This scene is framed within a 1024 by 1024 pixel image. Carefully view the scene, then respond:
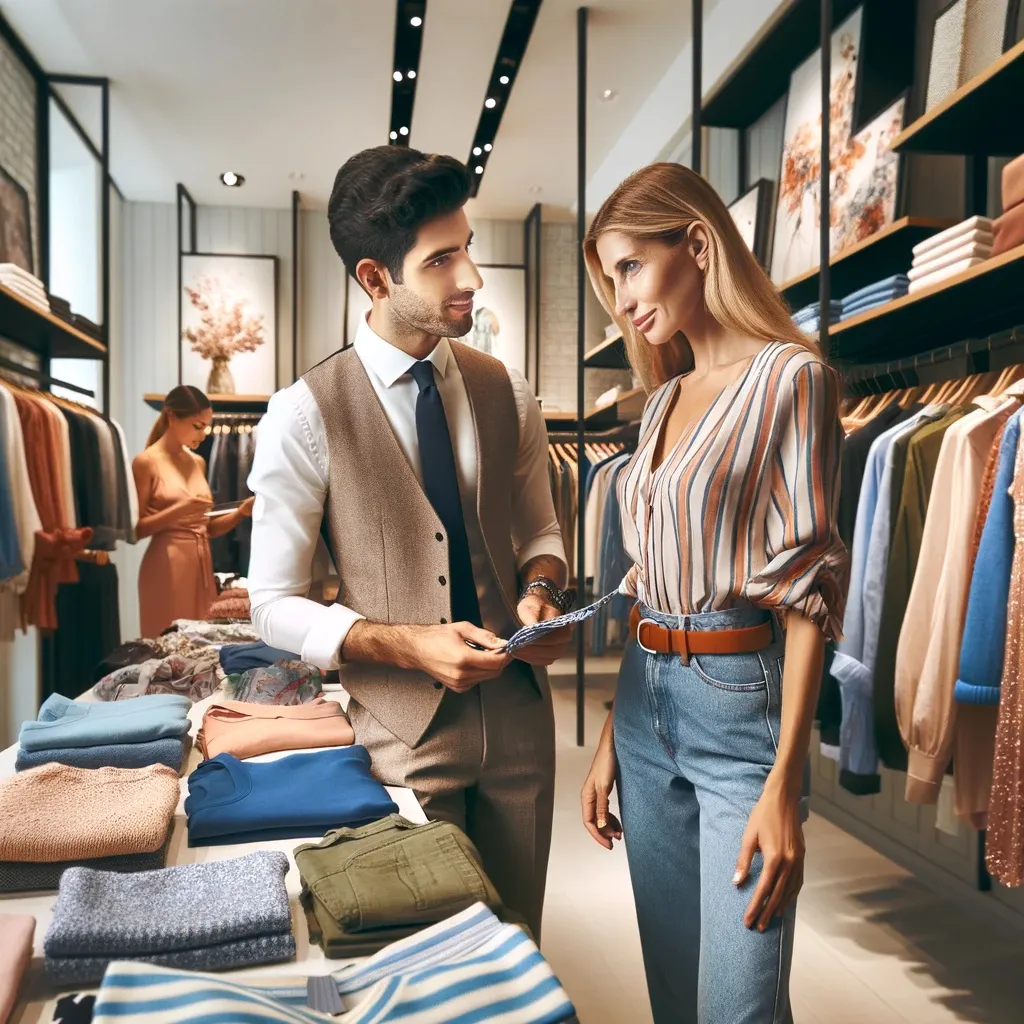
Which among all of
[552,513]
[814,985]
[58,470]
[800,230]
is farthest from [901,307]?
[58,470]

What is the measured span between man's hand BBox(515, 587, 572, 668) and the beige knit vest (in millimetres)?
68

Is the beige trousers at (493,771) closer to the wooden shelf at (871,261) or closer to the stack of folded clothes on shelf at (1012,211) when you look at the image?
the stack of folded clothes on shelf at (1012,211)

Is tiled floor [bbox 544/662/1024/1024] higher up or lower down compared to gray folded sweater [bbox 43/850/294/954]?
lower down

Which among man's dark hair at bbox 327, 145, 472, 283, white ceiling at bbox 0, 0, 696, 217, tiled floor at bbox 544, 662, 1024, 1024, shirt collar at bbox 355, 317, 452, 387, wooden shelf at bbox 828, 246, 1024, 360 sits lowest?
tiled floor at bbox 544, 662, 1024, 1024

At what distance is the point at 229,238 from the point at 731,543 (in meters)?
7.87

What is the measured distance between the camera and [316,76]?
5691 mm

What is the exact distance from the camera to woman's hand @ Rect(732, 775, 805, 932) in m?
1.16

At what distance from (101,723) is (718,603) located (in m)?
1.03

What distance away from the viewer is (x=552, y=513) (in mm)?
1756

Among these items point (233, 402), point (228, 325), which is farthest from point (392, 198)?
point (228, 325)

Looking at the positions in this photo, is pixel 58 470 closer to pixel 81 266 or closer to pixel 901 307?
pixel 81 266

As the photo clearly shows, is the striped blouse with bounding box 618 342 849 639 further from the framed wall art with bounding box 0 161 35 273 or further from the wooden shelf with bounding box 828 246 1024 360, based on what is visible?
the framed wall art with bounding box 0 161 35 273

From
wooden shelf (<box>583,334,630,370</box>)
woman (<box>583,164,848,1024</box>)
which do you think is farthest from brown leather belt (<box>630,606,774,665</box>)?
wooden shelf (<box>583,334,630,370</box>)

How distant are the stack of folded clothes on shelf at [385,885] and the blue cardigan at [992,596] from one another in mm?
1505
